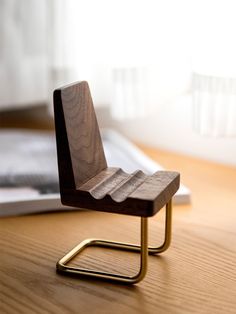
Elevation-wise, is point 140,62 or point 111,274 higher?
point 140,62

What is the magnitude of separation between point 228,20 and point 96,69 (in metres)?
0.35

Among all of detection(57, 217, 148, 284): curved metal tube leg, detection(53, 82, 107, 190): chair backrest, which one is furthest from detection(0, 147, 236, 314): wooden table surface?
detection(53, 82, 107, 190): chair backrest

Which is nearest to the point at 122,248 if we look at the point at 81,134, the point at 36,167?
the point at 81,134

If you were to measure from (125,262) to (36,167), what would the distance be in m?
0.33

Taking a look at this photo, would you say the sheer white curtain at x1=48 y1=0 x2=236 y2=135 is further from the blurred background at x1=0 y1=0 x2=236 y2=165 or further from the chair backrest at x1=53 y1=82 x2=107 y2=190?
the chair backrest at x1=53 y1=82 x2=107 y2=190

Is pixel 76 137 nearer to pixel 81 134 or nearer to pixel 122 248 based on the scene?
pixel 81 134

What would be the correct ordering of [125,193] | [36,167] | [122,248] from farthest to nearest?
[36,167]
[122,248]
[125,193]

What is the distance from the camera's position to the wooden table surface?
65 centimetres

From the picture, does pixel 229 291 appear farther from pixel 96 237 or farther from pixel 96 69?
pixel 96 69

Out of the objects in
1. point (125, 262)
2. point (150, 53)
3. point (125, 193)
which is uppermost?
point (150, 53)

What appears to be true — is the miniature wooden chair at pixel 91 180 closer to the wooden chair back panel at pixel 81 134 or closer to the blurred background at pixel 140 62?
the wooden chair back panel at pixel 81 134

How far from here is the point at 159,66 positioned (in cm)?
104

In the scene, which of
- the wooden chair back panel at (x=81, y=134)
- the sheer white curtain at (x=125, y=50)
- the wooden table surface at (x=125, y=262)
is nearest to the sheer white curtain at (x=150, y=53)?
the sheer white curtain at (x=125, y=50)

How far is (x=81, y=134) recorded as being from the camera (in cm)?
71
